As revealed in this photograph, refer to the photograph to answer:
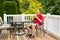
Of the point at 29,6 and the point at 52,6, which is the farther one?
the point at 29,6

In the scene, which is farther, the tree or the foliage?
the foliage

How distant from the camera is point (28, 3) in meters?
19.8

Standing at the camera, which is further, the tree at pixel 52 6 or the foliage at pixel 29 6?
the foliage at pixel 29 6

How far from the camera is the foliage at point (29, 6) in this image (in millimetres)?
19000

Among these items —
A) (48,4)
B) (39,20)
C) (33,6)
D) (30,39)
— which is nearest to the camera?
(30,39)

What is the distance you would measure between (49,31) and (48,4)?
910 cm

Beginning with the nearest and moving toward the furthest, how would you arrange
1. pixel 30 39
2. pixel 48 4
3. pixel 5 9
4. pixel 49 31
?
1. pixel 30 39
2. pixel 49 31
3. pixel 5 9
4. pixel 48 4

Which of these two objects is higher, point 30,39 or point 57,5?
point 57,5

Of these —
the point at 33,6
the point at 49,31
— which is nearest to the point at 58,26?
the point at 49,31

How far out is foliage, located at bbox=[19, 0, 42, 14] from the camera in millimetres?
19000

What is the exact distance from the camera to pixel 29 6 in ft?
63.2

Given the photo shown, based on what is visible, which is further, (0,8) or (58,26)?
(0,8)

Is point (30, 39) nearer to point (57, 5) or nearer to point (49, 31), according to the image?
point (49, 31)

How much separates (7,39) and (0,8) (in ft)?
25.9
